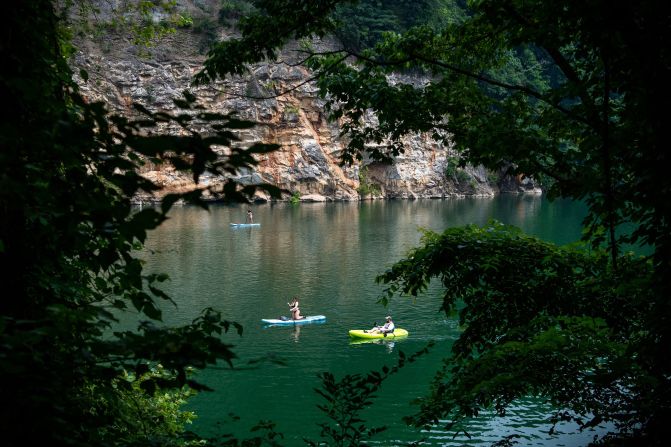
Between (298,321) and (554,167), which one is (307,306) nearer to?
(298,321)

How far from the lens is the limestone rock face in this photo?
172 feet

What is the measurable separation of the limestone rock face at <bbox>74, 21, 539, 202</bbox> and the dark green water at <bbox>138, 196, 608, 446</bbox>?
1021 cm

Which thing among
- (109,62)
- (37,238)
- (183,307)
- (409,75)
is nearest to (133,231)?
(37,238)

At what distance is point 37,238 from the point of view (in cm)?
254

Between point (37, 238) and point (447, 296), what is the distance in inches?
167

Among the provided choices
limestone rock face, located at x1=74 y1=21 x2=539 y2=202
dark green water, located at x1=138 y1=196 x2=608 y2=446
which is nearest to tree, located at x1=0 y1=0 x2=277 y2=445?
dark green water, located at x1=138 y1=196 x2=608 y2=446

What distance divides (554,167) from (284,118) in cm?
5308

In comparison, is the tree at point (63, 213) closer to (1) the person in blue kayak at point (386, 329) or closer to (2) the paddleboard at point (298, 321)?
(1) the person in blue kayak at point (386, 329)

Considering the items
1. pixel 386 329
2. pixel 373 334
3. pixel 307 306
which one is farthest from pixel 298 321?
pixel 386 329

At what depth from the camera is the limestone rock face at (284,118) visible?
52562 mm

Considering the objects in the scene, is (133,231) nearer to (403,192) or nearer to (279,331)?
(279,331)

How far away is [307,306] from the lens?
21.4 metres

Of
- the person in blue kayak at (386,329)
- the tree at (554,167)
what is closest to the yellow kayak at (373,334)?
the person in blue kayak at (386,329)

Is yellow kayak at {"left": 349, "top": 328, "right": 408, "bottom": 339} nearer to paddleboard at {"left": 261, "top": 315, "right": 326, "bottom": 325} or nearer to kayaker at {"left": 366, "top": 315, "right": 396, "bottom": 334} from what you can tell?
kayaker at {"left": 366, "top": 315, "right": 396, "bottom": 334}
